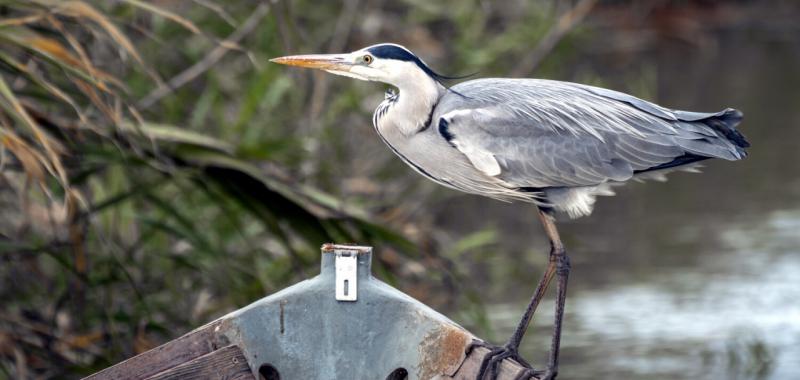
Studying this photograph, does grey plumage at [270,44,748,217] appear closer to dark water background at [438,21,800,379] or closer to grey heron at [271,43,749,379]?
grey heron at [271,43,749,379]

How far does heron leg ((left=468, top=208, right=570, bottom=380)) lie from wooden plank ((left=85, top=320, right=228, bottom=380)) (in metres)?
0.59

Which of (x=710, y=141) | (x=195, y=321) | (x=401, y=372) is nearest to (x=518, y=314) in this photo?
(x=195, y=321)

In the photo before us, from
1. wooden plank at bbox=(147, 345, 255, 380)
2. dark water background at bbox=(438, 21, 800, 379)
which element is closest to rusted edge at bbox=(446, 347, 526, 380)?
wooden plank at bbox=(147, 345, 255, 380)

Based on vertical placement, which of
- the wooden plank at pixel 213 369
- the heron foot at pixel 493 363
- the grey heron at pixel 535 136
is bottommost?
the wooden plank at pixel 213 369

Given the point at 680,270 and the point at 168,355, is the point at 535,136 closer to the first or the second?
the point at 168,355

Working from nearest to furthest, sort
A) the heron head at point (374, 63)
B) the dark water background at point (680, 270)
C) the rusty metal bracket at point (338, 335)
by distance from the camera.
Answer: the rusty metal bracket at point (338, 335)
the heron head at point (374, 63)
the dark water background at point (680, 270)

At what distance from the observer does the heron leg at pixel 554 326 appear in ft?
10.9

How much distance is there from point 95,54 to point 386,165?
2.30m

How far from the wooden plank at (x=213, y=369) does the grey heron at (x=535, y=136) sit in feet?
3.37

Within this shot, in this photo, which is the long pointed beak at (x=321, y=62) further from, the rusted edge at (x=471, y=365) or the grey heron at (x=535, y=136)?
the rusted edge at (x=471, y=365)

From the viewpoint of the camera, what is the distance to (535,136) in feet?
13.0

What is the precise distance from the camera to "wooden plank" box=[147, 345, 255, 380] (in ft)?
9.64

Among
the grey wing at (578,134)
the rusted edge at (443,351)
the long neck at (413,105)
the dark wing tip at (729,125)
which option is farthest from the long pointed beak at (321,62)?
the dark wing tip at (729,125)

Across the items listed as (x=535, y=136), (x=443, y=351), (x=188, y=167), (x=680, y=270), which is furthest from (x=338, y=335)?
(x=680, y=270)
